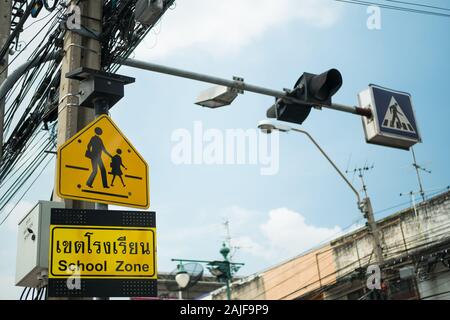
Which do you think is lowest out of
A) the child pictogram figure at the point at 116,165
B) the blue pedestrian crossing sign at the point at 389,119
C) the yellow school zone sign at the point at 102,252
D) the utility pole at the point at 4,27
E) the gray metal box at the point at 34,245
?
the yellow school zone sign at the point at 102,252

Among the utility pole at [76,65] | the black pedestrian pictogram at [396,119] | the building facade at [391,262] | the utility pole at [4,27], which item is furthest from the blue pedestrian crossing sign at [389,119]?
the utility pole at [4,27]

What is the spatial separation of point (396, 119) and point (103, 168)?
4.55 metres

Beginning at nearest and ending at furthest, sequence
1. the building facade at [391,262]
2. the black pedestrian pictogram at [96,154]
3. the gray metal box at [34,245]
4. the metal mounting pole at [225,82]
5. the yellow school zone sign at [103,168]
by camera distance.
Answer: the yellow school zone sign at [103,168]
the black pedestrian pictogram at [96,154]
the gray metal box at [34,245]
the metal mounting pole at [225,82]
the building facade at [391,262]

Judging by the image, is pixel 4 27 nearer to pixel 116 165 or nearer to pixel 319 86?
pixel 319 86

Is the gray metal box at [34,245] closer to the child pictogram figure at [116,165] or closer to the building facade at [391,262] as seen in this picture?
the child pictogram figure at [116,165]

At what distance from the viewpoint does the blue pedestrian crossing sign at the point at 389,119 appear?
321 inches

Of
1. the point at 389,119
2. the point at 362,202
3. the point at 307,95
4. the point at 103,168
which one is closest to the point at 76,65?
the point at 103,168

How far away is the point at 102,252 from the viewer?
16.0 feet

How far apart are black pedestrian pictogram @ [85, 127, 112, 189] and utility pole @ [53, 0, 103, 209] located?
3.25 ft

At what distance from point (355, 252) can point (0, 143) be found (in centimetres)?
1358

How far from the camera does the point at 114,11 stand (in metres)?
7.99

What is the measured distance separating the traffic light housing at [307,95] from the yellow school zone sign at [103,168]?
9.73ft

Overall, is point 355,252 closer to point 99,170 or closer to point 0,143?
point 0,143
